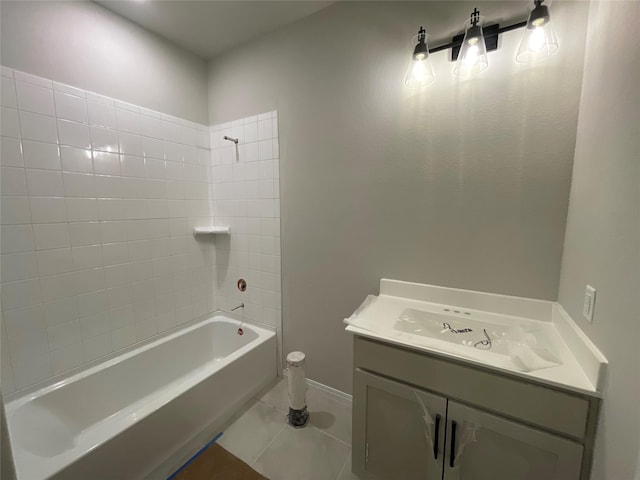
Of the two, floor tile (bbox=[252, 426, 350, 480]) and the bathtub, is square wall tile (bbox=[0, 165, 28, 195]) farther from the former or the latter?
floor tile (bbox=[252, 426, 350, 480])

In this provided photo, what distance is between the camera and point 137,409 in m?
A: 1.64

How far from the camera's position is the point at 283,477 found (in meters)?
1.33

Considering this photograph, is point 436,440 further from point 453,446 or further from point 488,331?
point 488,331

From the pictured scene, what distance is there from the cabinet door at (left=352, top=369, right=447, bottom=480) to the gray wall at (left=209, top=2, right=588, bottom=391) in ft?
1.89

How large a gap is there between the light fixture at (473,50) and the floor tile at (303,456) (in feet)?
6.96

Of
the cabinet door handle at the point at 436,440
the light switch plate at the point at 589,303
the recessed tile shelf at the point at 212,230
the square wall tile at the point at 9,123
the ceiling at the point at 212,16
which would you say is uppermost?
the ceiling at the point at 212,16

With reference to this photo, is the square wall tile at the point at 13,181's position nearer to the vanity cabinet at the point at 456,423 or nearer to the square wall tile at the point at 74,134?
the square wall tile at the point at 74,134

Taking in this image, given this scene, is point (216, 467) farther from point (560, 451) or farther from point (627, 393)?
point (627, 393)

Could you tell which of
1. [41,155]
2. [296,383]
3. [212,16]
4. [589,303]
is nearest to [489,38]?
[589,303]

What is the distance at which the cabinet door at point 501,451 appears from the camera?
0.85m

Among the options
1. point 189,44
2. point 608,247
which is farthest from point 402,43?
point 189,44

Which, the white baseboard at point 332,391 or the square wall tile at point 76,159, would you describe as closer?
the square wall tile at point 76,159

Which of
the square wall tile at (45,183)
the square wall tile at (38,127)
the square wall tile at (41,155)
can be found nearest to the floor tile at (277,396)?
the square wall tile at (45,183)

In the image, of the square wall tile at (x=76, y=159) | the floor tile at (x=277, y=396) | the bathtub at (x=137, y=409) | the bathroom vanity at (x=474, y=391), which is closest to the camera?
the bathroom vanity at (x=474, y=391)
